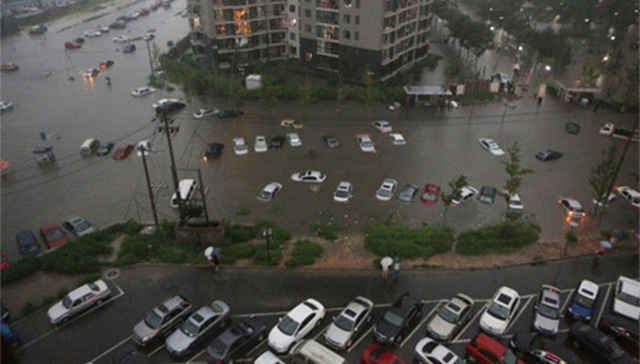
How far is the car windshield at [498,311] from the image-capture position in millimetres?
25919

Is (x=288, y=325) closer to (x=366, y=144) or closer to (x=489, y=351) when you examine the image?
(x=489, y=351)

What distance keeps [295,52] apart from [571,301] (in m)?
61.6

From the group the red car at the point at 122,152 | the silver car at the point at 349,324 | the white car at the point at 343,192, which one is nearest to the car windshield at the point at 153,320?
the silver car at the point at 349,324

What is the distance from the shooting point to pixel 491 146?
4856 cm

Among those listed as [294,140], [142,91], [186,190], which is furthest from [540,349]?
[142,91]

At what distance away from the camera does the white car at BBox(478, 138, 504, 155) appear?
47959 millimetres

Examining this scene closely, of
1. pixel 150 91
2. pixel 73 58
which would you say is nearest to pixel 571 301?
pixel 150 91

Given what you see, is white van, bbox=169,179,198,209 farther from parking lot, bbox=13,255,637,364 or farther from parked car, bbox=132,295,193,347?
parked car, bbox=132,295,193,347

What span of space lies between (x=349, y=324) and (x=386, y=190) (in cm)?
1761

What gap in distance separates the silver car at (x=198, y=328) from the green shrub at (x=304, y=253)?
236 inches

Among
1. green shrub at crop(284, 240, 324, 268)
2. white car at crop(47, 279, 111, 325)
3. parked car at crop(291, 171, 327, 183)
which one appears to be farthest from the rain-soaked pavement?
white car at crop(47, 279, 111, 325)

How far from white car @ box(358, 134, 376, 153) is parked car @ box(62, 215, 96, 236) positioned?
27477 mm

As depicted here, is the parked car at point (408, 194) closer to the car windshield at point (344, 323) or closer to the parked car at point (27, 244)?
the car windshield at point (344, 323)

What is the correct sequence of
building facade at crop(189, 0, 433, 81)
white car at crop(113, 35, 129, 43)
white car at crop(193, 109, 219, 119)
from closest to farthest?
white car at crop(193, 109, 219, 119)
building facade at crop(189, 0, 433, 81)
white car at crop(113, 35, 129, 43)
